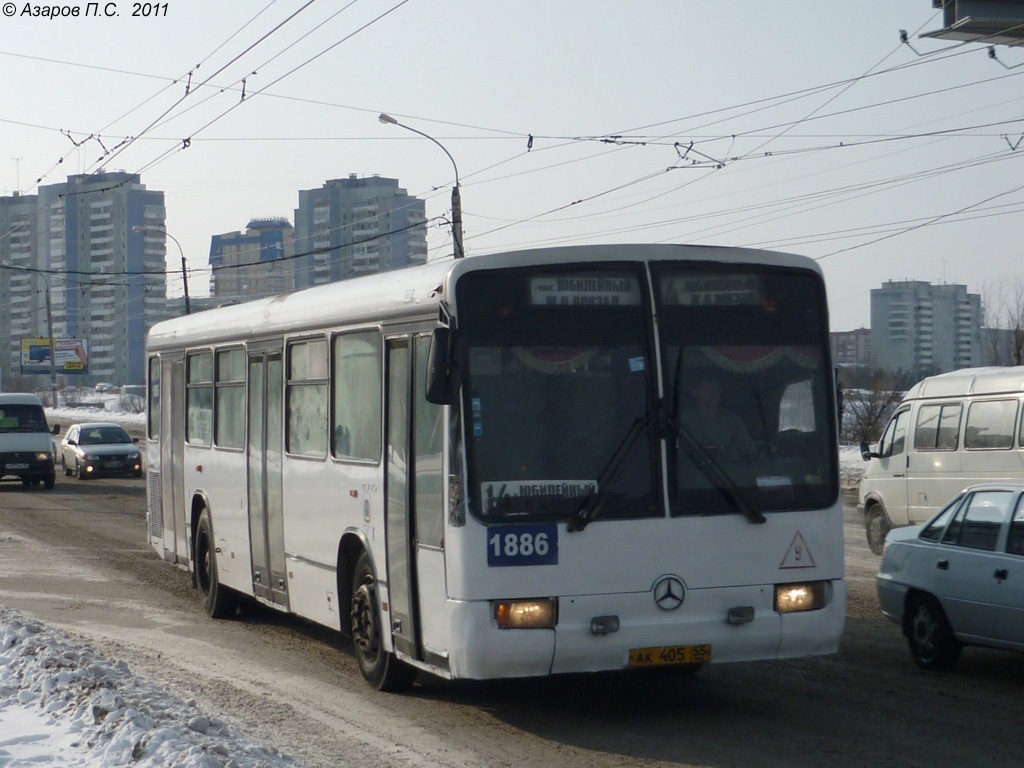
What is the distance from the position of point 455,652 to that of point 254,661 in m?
3.24

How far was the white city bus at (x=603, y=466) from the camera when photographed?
24.4 feet

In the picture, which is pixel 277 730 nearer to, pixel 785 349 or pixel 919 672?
pixel 785 349

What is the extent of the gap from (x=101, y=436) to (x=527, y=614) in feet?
100

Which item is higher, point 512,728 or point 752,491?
point 752,491

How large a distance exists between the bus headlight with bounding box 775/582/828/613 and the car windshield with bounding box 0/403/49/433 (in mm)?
27380

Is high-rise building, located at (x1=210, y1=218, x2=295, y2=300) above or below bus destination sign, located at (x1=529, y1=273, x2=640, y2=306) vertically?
above

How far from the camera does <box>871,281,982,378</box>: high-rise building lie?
6260 inches

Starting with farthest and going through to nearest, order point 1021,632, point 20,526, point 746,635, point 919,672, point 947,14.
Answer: point 20,526 < point 947,14 < point 919,672 < point 1021,632 < point 746,635

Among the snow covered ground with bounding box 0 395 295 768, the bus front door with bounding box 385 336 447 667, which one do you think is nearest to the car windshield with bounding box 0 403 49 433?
the snow covered ground with bounding box 0 395 295 768

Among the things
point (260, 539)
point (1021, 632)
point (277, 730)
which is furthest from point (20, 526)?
point (1021, 632)

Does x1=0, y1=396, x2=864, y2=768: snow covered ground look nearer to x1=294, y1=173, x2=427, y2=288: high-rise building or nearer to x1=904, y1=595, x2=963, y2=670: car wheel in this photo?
x1=904, y1=595, x2=963, y2=670: car wheel

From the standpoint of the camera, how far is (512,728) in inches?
307

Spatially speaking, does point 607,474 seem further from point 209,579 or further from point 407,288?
point 209,579

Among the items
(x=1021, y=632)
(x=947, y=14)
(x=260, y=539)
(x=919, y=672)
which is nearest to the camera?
(x=1021, y=632)
